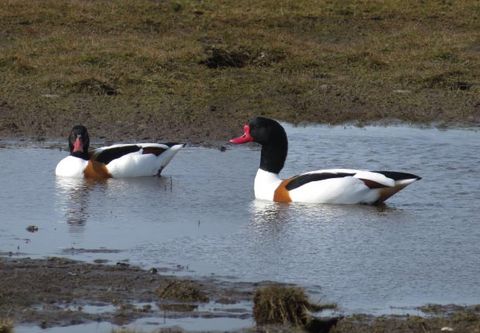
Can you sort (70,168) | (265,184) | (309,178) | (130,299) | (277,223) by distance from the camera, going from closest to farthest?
(130,299)
(277,223)
(309,178)
(265,184)
(70,168)

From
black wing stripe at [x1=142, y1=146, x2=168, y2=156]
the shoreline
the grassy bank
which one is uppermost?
the grassy bank

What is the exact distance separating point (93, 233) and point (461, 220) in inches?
125

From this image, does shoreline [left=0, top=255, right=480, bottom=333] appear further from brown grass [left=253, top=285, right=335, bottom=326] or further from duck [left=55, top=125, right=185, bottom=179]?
duck [left=55, top=125, right=185, bottom=179]

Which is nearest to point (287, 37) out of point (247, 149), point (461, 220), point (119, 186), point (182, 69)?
point (182, 69)

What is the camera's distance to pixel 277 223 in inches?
467

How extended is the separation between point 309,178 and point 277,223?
109cm

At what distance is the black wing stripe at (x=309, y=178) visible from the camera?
503 inches

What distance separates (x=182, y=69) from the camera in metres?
19.7

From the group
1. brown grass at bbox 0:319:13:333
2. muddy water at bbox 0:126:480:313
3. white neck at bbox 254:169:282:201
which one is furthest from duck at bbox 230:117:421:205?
brown grass at bbox 0:319:13:333

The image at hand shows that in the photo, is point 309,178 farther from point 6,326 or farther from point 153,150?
point 6,326

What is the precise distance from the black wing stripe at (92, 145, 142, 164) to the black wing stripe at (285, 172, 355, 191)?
2.20 metres

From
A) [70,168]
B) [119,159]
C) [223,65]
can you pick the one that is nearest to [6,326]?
[70,168]

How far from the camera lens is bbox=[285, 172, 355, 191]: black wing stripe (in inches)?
503

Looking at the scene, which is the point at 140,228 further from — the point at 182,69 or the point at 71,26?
the point at 71,26
